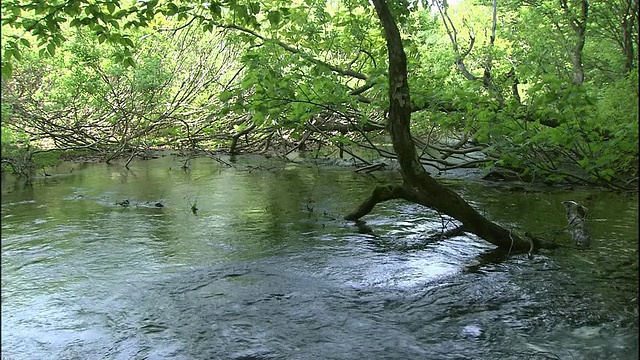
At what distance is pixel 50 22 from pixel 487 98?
21.0ft

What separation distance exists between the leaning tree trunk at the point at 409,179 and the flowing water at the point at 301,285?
318 millimetres

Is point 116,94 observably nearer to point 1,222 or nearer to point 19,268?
point 19,268

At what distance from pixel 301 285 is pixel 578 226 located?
445 cm

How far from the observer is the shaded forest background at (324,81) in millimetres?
5391

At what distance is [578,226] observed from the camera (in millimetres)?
8289

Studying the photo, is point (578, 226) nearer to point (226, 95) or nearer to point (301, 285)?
point (301, 285)

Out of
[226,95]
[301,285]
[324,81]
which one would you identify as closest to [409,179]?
[301,285]

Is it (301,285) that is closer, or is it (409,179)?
(301,285)

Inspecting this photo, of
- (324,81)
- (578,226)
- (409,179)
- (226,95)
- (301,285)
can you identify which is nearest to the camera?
(301,285)

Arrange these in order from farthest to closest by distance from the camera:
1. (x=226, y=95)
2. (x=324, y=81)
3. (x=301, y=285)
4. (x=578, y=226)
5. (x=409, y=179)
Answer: (x=578, y=226), (x=324, y=81), (x=409, y=179), (x=226, y=95), (x=301, y=285)

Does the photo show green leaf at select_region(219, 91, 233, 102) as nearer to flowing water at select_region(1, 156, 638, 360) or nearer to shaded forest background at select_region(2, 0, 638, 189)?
shaded forest background at select_region(2, 0, 638, 189)

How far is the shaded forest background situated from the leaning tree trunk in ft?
2.23

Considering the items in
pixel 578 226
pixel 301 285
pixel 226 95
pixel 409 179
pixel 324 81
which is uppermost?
pixel 324 81

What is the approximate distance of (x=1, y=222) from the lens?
1156mm
